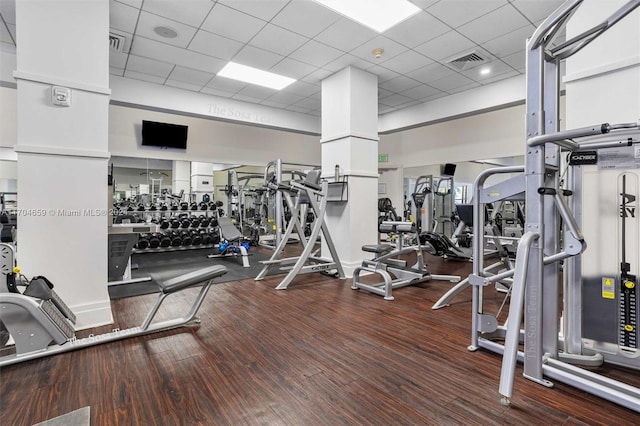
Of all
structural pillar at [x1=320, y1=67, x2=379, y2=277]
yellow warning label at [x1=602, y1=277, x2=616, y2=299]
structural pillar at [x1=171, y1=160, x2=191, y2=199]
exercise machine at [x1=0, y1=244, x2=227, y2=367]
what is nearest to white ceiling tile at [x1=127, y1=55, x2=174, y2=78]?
structural pillar at [x1=171, y1=160, x2=191, y2=199]

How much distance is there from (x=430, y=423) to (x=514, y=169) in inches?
65.2

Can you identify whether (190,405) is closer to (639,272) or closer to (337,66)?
(639,272)

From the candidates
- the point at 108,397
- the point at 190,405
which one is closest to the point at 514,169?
the point at 190,405

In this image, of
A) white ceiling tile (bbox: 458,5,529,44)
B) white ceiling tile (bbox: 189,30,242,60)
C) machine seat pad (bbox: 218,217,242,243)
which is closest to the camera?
white ceiling tile (bbox: 458,5,529,44)

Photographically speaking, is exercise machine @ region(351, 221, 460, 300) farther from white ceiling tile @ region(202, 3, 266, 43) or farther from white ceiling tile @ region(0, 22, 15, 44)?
white ceiling tile @ region(0, 22, 15, 44)

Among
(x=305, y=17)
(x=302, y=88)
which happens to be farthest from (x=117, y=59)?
(x=305, y=17)

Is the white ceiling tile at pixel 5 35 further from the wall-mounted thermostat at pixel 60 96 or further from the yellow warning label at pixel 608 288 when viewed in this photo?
the yellow warning label at pixel 608 288

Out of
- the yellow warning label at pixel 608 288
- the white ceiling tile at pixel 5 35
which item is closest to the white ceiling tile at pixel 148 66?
the white ceiling tile at pixel 5 35

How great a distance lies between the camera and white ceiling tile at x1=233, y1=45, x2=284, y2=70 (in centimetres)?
445

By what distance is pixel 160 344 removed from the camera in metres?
2.43

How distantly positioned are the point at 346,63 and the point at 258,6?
5.70 feet

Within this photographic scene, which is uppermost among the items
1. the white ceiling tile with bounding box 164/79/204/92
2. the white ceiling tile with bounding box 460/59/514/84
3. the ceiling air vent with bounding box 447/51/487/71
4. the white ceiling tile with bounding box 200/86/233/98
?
the white ceiling tile with bounding box 200/86/233/98

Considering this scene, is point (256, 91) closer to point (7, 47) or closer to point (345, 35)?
point (345, 35)

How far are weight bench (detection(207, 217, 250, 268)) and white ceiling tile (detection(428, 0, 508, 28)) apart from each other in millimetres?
4559
